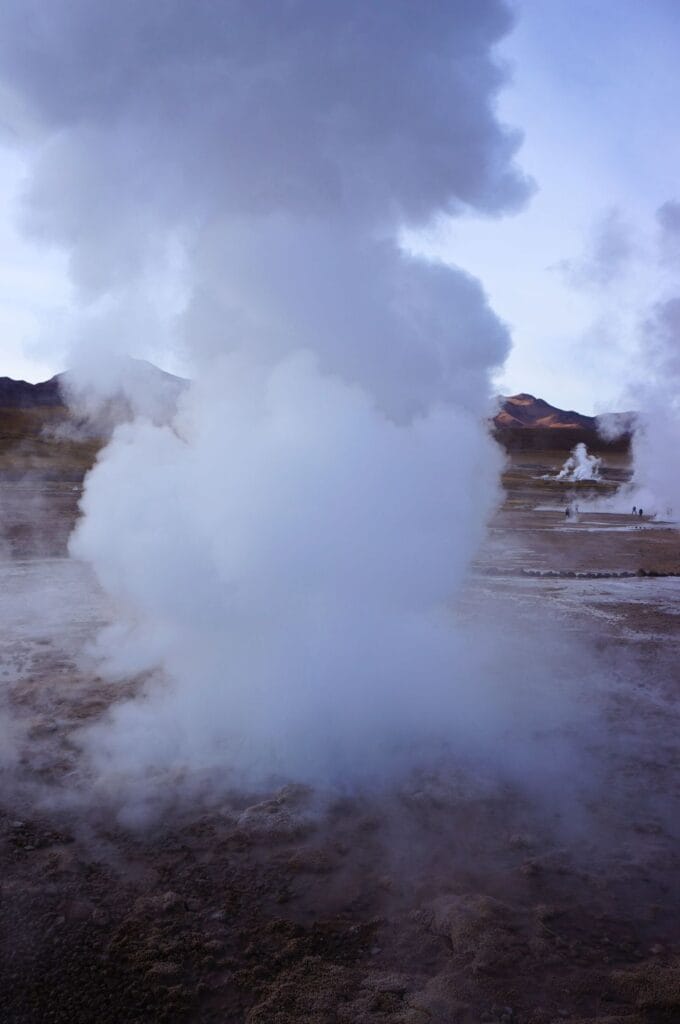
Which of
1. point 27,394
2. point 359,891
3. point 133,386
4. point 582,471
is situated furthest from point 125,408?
point 27,394

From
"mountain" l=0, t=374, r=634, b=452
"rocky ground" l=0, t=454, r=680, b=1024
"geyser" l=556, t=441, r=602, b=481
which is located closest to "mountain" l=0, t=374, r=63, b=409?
"mountain" l=0, t=374, r=634, b=452

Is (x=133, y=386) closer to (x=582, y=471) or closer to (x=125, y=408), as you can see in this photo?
(x=125, y=408)

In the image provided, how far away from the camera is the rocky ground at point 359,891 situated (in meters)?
3.50

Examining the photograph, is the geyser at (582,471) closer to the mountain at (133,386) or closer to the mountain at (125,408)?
the mountain at (125,408)

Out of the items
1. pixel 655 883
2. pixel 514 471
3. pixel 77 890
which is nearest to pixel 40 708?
pixel 77 890

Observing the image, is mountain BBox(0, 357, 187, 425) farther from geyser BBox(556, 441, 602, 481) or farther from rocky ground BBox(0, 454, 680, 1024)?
geyser BBox(556, 441, 602, 481)

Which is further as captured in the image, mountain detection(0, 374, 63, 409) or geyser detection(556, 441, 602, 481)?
mountain detection(0, 374, 63, 409)

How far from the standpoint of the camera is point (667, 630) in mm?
11664

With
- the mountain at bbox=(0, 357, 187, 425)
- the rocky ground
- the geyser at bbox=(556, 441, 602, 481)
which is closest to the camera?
the rocky ground

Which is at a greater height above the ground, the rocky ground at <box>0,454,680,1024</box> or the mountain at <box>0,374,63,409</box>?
the mountain at <box>0,374,63,409</box>

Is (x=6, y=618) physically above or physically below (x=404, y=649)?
below

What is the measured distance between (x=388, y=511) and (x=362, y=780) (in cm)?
237

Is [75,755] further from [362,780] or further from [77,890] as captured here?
[362,780]

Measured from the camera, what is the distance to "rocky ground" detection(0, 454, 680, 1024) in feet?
11.5
